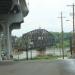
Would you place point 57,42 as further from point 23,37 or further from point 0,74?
point 0,74

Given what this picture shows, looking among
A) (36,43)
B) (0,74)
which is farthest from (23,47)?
(0,74)

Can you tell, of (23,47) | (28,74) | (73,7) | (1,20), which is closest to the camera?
(28,74)

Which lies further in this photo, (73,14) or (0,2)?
Result: (73,14)

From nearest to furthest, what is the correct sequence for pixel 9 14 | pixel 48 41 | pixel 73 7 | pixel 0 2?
pixel 0 2
pixel 9 14
pixel 73 7
pixel 48 41

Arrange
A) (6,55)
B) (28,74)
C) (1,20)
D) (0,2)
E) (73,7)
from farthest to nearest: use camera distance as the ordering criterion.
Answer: (73,7) → (6,55) → (1,20) → (0,2) → (28,74)

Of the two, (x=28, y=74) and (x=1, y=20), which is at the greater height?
(x=1, y=20)

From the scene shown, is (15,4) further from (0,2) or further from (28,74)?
(28,74)

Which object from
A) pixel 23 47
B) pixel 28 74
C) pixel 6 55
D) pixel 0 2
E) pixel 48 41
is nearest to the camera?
pixel 28 74

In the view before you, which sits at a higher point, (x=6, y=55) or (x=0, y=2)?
(x=0, y=2)

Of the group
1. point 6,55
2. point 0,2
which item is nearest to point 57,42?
point 6,55

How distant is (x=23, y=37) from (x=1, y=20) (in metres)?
68.6

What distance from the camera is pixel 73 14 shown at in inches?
3135

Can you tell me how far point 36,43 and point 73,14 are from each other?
101 ft

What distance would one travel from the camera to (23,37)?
114 m
